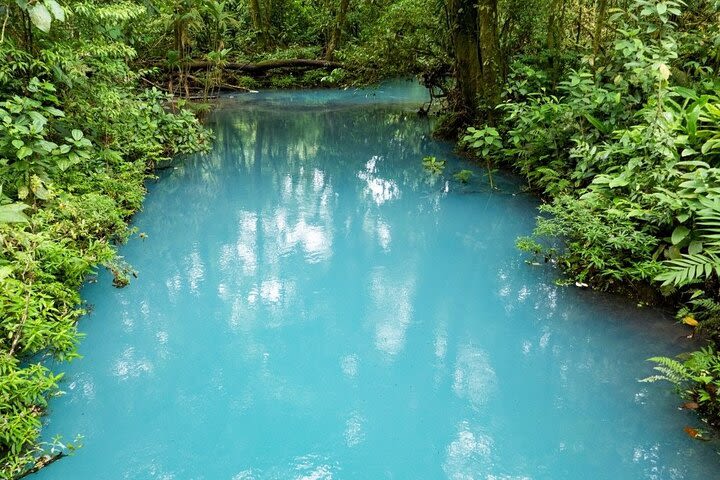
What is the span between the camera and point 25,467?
7.14 feet

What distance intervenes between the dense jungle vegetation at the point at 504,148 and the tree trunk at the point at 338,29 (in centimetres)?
837

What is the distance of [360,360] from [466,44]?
5.42 m

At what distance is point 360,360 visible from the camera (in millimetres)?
3029

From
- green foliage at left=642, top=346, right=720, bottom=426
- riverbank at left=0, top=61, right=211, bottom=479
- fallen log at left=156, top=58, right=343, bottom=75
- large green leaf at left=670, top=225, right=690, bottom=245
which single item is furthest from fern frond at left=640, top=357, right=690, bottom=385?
fallen log at left=156, top=58, right=343, bottom=75

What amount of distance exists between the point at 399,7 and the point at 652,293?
655 cm

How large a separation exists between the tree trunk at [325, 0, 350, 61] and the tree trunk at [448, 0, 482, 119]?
9293 millimetres

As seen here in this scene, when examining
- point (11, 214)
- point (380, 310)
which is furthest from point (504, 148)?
point (11, 214)

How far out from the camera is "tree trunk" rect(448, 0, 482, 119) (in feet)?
22.7

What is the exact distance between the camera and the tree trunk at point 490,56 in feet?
21.0

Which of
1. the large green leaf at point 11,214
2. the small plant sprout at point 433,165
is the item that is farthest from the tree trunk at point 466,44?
the large green leaf at point 11,214

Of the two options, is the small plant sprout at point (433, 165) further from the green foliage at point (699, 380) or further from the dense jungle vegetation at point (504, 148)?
the green foliage at point (699, 380)

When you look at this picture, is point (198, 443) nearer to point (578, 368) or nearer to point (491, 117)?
point (578, 368)

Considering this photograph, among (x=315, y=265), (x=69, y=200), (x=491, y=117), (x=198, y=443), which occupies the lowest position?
(x=198, y=443)

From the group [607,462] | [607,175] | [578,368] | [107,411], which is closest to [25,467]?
[107,411]
